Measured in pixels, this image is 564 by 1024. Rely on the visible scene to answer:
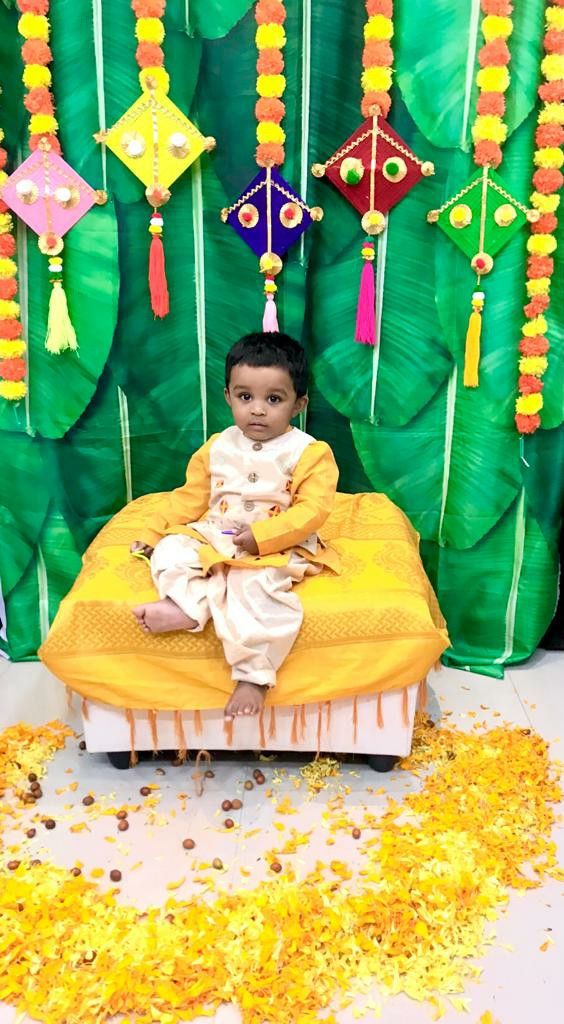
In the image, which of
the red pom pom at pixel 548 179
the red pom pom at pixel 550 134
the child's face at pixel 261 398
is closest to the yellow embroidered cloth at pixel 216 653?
the child's face at pixel 261 398

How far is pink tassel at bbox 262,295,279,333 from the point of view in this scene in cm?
234

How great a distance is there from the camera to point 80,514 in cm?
260

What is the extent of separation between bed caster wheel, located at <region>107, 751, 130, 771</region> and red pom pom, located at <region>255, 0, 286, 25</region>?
198 centimetres

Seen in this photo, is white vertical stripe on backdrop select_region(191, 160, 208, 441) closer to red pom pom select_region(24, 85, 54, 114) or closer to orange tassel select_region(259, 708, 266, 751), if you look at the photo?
red pom pom select_region(24, 85, 54, 114)

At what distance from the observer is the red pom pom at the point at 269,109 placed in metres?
2.18

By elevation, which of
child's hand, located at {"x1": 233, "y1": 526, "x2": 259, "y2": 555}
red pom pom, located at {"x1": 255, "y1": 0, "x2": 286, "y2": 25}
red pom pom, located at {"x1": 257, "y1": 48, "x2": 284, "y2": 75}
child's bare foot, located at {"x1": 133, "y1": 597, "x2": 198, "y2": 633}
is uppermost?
red pom pom, located at {"x1": 255, "y1": 0, "x2": 286, "y2": 25}

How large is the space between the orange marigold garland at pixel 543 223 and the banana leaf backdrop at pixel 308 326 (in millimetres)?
39

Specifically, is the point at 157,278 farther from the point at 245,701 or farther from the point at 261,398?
the point at 245,701

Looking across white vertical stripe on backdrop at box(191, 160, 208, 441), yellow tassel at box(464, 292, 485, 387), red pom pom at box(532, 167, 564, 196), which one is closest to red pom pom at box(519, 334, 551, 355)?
yellow tassel at box(464, 292, 485, 387)

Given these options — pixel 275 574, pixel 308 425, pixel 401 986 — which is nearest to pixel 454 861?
pixel 401 986

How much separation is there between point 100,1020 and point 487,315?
78.3 inches

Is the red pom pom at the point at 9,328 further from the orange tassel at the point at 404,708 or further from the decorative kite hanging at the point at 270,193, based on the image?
the orange tassel at the point at 404,708

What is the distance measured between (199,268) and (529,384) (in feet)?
3.43

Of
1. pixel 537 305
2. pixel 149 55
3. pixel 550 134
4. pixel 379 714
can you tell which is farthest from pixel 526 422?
pixel 149 55
